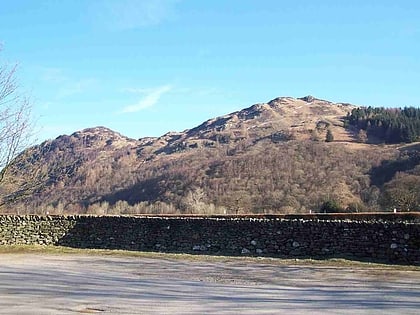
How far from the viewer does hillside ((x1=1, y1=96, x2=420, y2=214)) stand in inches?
2075

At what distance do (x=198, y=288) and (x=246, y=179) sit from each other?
260 ft

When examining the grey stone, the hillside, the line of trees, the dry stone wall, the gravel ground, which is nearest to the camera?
the gravel ground

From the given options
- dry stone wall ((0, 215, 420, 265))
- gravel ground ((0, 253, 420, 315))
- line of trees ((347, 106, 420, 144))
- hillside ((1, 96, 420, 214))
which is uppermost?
line of trees ((347, 106, 420, 144))

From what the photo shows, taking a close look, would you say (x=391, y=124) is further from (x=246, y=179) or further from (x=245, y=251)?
(x=245, y=251)

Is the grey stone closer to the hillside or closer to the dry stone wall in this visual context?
the dry stone wall

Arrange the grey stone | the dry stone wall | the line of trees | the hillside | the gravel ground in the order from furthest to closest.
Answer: the line of trees < the hillside < the grey stone < the dry stone wall < the gravel ground

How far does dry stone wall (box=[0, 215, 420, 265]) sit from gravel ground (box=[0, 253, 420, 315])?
2.77 m

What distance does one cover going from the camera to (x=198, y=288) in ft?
46.5

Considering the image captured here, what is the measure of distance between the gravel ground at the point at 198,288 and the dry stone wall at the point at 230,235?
9.08 feet

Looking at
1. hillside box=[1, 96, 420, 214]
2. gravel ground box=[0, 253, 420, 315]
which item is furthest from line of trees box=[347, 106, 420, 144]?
gravel ground box=[0, 253, 420, 315]

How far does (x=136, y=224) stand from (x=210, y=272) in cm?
1032

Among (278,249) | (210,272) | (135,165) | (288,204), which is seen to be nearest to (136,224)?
(278,249)

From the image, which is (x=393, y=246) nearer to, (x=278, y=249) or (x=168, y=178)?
(x=278, y=249)

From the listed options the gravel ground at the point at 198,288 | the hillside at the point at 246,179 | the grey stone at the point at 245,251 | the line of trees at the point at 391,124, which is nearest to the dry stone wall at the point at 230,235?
the grey stone at the point at 245,251
